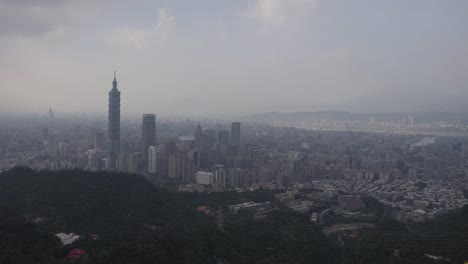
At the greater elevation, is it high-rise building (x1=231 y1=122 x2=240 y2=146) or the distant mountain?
the distant mountain

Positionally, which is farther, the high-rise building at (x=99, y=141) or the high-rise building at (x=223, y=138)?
the high-rise building at (x=223, y=138)

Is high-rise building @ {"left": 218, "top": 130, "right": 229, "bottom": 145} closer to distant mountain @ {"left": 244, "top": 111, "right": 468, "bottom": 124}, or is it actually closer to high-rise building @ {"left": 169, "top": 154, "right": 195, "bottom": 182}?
high-rise building @ {"left": 169, "top": 154, "right": 195, "bottom": 182}

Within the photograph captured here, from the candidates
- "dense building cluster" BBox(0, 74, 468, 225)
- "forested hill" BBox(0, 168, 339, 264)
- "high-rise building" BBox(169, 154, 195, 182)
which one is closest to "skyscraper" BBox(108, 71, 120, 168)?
"dense building cluster" BBox(0, 74, 468, 225)

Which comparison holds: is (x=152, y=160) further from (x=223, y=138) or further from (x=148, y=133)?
(x=223, y=138)

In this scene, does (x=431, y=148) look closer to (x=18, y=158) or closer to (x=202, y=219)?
(x=202, y=219)

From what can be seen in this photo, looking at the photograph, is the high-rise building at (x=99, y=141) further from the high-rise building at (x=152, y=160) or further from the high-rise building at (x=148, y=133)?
the high-rise building at (x=152, y=160)

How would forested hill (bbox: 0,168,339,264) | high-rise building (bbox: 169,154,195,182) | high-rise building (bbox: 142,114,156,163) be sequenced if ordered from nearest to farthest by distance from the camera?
1. forested hill (bbox: 0,168,339,264)
2. high-rise building (bbox: 169,154,195,182)
3. high-rise building (bbox: 142,114,156,163)

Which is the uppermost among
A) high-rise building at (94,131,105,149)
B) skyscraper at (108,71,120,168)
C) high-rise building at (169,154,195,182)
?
skyscraper at (108,71,120,168)

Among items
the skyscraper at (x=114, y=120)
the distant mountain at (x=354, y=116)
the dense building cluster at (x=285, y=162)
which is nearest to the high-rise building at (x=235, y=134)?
the dense building cluster at (x=285, y=162)

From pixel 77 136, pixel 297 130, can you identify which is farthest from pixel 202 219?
pixel 297 130
